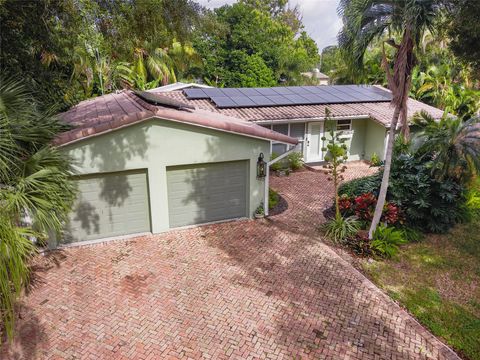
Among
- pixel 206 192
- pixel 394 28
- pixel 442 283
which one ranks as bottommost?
pixel 442 283

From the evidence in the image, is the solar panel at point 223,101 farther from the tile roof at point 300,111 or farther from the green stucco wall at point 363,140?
the green stucco wall at point 363,140

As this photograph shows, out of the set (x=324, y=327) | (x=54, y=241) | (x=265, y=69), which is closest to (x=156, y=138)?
(x=54, y=241)

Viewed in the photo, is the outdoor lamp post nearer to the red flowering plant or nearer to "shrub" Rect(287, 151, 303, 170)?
the red flowering plant

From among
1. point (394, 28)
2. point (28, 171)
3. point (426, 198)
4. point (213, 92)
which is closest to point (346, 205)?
point (426, 198)

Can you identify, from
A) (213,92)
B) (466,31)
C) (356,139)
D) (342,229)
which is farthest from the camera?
(213,92)

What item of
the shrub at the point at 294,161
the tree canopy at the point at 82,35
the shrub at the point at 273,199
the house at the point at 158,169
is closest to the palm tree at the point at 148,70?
the tree canopy at the point at 82,35

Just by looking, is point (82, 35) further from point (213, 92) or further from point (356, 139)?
point (356, 139)

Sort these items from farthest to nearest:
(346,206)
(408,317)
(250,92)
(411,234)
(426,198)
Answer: (250,92)
(346,206)
(426,198)
(411,234)
(408,317)
